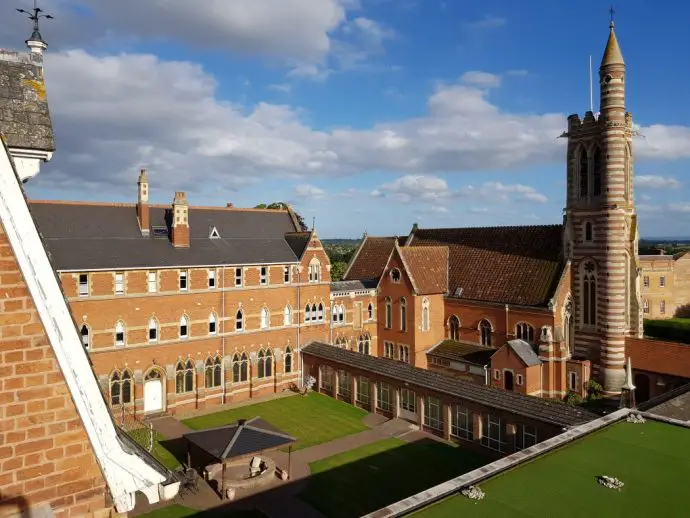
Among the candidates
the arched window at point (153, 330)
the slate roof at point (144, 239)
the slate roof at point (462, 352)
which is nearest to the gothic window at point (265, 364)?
the slate roof at point (144, 239)

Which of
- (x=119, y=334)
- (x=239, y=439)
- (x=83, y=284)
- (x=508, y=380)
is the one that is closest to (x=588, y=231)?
(x=508, y=380)

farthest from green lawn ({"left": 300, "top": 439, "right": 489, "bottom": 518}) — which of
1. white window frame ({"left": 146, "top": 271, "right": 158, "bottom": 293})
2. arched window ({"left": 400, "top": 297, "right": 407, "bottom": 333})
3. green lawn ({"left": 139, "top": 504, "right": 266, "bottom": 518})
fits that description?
white window frame ({"left": 146, "top": 271, "right": 158, "bottom": 293})

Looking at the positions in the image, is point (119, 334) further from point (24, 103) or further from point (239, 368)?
point (24, 103)

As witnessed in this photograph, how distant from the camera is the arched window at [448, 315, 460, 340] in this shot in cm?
4469

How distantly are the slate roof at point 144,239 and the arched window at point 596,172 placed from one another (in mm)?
23275

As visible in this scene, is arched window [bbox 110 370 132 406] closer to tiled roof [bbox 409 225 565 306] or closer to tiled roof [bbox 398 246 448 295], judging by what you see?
tiled roof [bbox 398 246 448 295]

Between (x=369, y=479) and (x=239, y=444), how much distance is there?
22.1ft

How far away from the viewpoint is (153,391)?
3531cm

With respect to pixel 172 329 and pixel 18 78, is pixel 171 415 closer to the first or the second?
pixel 172 329

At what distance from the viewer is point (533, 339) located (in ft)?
128

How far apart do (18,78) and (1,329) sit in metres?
2.85

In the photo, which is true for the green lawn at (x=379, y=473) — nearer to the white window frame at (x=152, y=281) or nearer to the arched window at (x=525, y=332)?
the arched window at (x=525, y=332)

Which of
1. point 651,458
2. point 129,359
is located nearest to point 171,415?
point 129,359

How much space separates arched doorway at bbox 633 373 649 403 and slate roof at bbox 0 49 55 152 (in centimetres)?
3987
